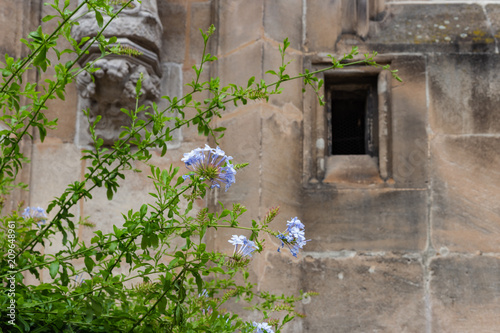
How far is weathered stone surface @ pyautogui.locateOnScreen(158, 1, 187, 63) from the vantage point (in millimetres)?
3225

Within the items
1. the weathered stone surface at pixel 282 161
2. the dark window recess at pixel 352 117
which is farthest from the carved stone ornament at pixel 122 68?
the dark window recess at pixel 352 117

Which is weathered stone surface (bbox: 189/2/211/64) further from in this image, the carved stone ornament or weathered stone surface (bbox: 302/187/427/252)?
weathered stone surface (bbox: 302/187/427/252)

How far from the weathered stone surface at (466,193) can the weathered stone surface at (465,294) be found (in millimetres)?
63

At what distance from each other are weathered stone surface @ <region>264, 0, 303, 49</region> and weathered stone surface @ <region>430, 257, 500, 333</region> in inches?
43.6

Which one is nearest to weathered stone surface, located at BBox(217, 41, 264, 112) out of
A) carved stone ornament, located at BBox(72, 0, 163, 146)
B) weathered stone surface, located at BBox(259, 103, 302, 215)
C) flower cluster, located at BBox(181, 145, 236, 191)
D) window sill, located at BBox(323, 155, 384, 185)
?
weathered stone surface, located at BBox(259, 103, 302, 215)

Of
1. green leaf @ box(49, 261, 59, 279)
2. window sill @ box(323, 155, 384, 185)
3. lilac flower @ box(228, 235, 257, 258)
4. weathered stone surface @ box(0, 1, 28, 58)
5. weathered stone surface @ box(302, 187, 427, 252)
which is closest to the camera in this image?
green leaf @ box(49, 261, 59, 279)

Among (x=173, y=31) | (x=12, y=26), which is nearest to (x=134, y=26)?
(x=173, y=31)

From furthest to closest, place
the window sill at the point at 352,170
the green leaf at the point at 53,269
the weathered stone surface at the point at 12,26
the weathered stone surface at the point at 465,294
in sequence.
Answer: the weathered stone surface at the point at 12,26
the window sill at the point at 352,170
the weathered stone surface at the point at 465,294
the green leaf at the point at 53,269

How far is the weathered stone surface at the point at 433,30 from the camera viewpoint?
10.1 feet

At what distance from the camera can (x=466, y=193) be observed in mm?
2922

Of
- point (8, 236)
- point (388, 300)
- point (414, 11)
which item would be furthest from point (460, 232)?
point (8, 236)

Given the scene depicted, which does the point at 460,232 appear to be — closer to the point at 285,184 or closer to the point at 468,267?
the point at 468,267

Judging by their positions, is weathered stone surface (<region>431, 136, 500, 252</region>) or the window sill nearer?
weathered stone surface (<region>431, 136, 500, 252</region>)

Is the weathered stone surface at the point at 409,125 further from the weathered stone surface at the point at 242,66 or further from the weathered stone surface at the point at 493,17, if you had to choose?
the weathered stone surface at the point at 242,66
